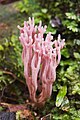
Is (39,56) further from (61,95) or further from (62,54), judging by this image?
(62,54)

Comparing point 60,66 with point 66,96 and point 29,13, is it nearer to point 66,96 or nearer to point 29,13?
point 66,96

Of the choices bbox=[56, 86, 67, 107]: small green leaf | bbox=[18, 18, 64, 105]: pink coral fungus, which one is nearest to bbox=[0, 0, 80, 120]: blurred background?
bbox=[56, 86, 67, 107]: small green leaf

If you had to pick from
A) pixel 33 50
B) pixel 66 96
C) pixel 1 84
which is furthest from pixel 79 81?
pixel 1 84

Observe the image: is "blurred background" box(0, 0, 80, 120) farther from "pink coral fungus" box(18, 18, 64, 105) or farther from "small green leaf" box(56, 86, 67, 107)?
"pink coral fungus" box(18, 18, 64, 105)

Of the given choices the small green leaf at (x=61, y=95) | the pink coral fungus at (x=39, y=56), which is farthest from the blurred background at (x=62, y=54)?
the pink coral fungus at (x=39, y=56)

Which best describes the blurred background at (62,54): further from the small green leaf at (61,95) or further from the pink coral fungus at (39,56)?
the pink coral fungus at (39,56)

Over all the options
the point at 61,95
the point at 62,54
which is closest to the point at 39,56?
the point at 61,95
